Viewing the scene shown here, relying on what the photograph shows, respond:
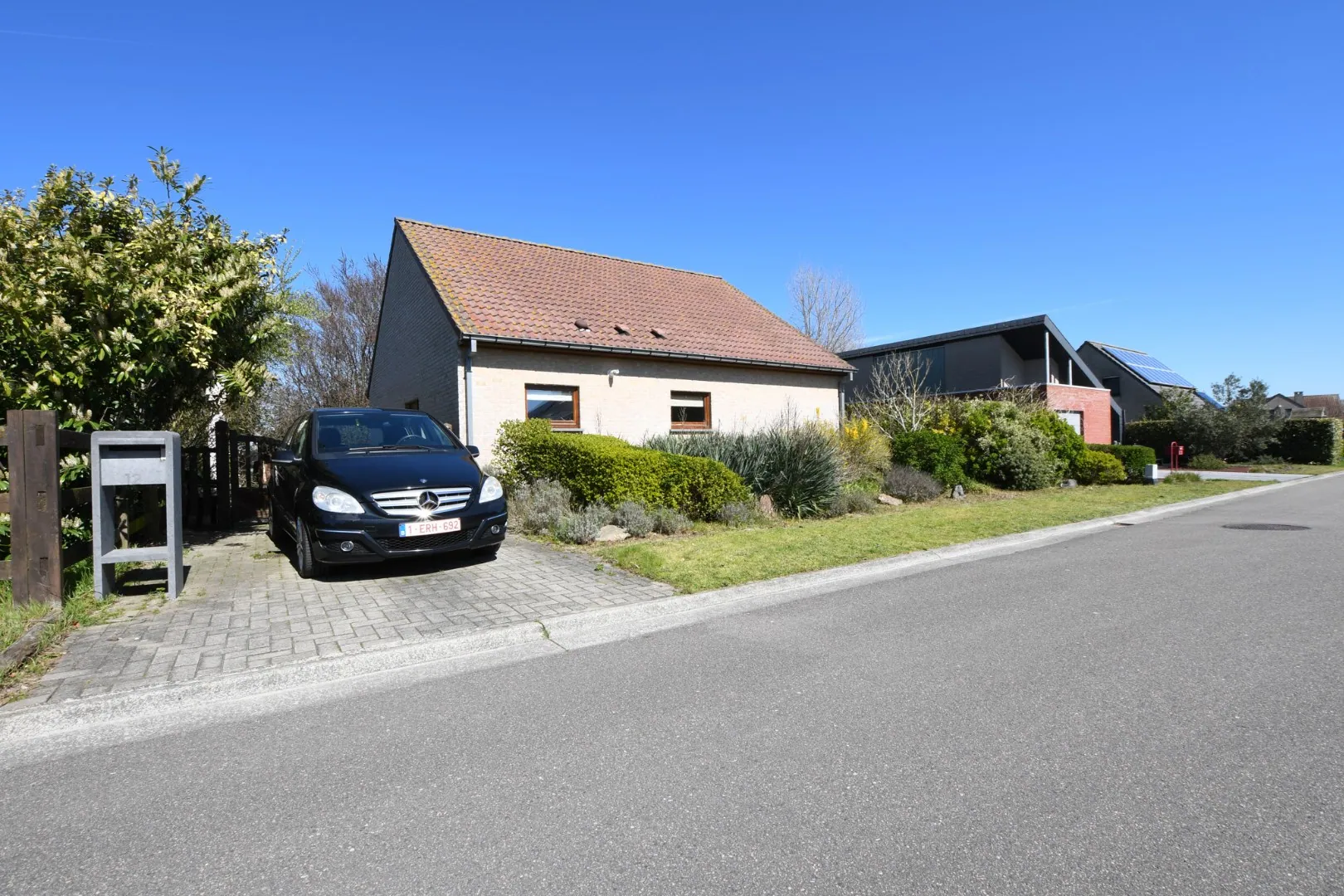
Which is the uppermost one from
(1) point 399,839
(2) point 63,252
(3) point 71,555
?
(2) point 63,252

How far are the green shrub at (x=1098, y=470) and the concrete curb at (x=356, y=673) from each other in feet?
49.5

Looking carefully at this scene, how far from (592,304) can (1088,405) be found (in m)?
21.0

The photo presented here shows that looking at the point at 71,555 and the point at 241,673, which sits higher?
the point at 71,555

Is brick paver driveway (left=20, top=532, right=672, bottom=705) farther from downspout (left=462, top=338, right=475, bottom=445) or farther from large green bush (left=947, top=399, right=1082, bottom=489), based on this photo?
large green bush (left=947, top=399, right=1082, bottom=489)

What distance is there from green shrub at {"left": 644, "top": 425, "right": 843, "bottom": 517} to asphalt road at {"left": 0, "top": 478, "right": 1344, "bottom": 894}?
257 inches

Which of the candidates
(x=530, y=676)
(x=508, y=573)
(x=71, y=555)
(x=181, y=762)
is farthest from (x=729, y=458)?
(x=181, y=762)

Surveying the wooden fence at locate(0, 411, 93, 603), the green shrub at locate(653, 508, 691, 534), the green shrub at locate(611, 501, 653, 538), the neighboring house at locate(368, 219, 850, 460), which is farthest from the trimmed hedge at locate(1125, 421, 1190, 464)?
the wooden fence at locate(0, 411, 93, 603)

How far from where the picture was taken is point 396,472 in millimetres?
6742

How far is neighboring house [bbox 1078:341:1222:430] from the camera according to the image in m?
35.8

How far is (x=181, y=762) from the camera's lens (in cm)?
313

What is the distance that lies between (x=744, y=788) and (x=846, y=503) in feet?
31.1

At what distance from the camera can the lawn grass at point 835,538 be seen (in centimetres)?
688

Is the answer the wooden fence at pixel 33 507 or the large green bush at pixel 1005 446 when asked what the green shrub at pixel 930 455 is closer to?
the large green bush at pixel 1005 446

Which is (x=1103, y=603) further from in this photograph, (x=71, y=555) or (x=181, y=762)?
(x=71, y=555)
